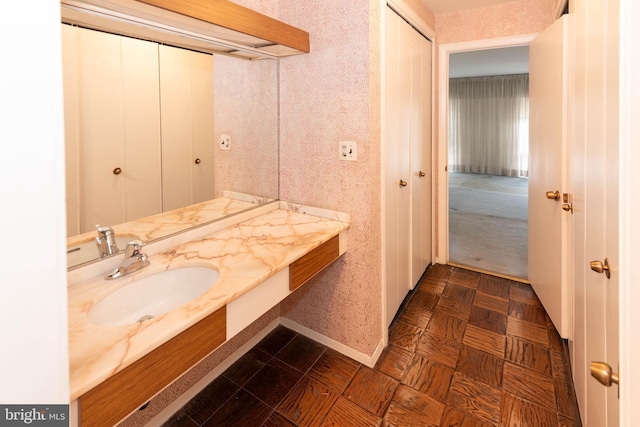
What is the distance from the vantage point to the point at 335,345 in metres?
2.04

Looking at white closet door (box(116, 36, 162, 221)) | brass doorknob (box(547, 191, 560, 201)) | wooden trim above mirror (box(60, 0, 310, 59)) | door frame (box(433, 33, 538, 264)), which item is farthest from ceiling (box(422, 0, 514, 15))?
white closet door (box(116, 36, 162, 221))

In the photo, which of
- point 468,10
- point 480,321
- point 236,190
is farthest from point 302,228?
point 468,10

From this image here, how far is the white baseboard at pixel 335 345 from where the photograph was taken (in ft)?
6.30

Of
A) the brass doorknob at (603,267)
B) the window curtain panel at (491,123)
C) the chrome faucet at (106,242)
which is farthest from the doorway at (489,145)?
the chrome faucet at (106,242)

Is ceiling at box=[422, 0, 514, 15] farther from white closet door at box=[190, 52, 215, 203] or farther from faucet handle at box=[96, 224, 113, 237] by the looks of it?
faucet handle at box=[96, 224, 113, 237]

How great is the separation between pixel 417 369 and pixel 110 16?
2183 mm

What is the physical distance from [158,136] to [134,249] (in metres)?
0.52

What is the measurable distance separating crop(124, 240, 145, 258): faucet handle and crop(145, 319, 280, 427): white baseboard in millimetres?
807

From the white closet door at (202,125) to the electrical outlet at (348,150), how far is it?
2.28 ft

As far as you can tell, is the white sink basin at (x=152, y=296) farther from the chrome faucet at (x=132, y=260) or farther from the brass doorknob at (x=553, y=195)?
the brass doorknob at (x=553, y=195)

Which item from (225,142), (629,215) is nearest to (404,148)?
(225,142)

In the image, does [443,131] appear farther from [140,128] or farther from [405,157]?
[140,128]

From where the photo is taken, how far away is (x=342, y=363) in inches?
76.4

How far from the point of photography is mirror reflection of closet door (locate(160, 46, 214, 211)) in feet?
4.90
